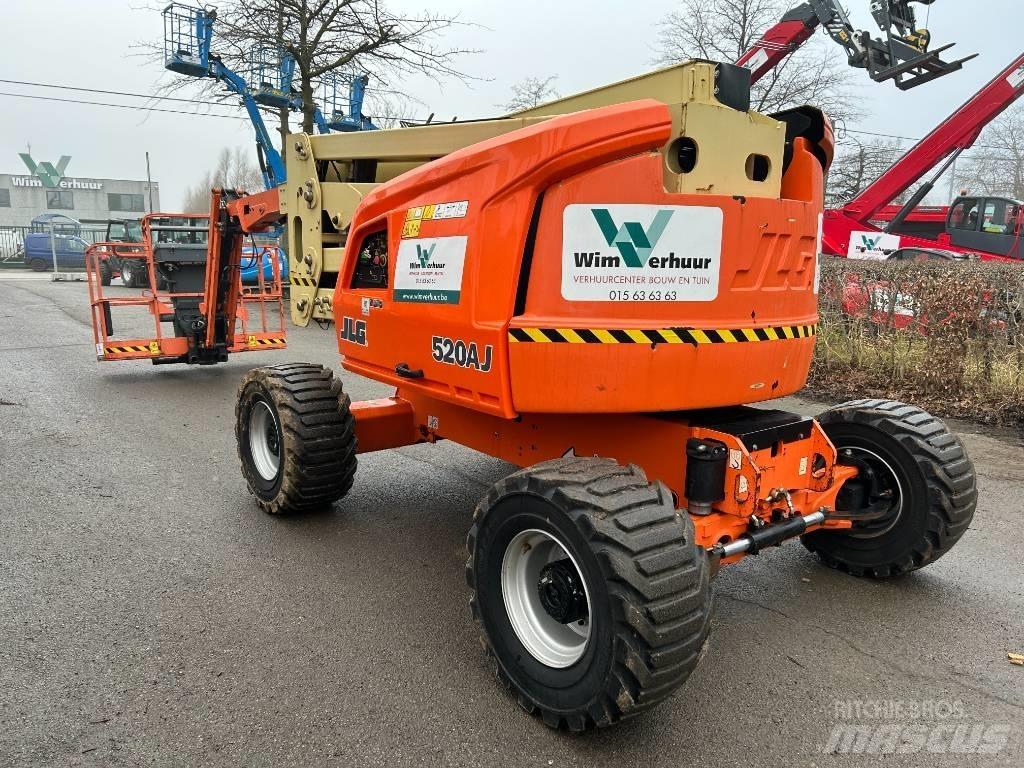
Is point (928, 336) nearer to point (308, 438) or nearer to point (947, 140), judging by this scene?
point (308, 438)

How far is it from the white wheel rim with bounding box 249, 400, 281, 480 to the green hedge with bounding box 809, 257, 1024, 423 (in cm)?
624

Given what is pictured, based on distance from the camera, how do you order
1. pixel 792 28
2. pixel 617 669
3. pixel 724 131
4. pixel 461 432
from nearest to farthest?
pixel 617 669 < pixel 724 131 < pixel 461 432 < pixel 792 28

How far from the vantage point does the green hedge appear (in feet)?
24.0

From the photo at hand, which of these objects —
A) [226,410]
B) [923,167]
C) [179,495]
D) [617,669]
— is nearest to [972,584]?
[617,669]

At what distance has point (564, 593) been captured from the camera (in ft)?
9.53

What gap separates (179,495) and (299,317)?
1.55 metres

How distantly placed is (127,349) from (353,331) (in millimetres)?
6549

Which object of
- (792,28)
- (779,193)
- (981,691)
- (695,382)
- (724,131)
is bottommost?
(981,691)

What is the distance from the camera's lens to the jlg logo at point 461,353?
333cm

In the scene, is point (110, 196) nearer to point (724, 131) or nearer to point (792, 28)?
point (792, 28)

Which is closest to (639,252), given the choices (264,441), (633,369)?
(633,369)

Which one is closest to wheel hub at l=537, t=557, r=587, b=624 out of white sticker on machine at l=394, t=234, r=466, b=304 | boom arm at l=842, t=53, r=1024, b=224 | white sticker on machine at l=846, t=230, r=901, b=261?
white sticker on machine at l=394, t=234, r=466, b=304

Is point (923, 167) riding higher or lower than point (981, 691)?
higher

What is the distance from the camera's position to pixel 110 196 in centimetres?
6700
